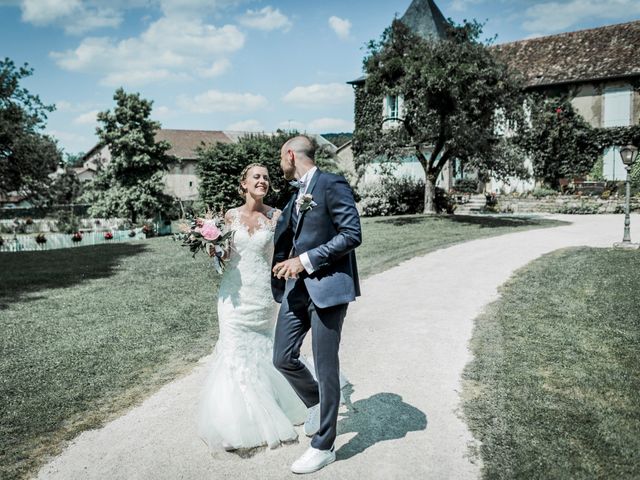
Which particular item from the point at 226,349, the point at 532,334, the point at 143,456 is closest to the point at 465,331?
the point at 532,334

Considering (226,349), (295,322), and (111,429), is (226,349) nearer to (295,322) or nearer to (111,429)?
(295,322)

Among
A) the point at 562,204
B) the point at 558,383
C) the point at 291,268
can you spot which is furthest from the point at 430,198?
the point at 291,268

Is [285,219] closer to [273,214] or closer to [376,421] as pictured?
[273,214]

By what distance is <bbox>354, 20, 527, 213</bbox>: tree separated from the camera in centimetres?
2209

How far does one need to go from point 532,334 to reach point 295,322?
438 centimetres

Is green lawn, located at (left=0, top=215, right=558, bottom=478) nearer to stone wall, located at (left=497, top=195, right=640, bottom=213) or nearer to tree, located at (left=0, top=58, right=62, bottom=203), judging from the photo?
tree, located at (left=0, top=58, right=62, bottom=203)

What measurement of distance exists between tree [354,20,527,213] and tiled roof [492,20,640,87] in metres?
7.98

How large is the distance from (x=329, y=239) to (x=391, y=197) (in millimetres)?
26085

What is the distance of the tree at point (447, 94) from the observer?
72.5ft

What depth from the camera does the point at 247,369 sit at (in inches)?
171

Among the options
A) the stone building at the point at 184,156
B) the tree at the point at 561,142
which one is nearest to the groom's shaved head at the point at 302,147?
the tree at the point at 561,142

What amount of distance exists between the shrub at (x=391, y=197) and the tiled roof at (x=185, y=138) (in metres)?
35.7

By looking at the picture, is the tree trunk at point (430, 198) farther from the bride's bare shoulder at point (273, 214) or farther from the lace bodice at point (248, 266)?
the lace bodice at point (248, 266)

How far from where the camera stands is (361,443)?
4.10 metres
